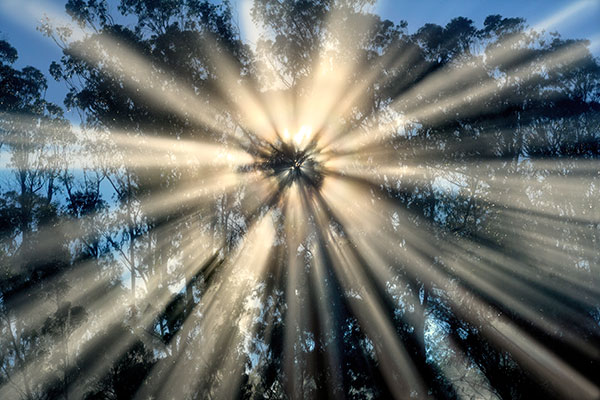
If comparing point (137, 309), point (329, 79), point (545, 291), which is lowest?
point (137, 309)

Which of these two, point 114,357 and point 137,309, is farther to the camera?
point 137,309

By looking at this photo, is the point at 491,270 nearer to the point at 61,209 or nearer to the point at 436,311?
the point at 436,311

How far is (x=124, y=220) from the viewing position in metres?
16.0

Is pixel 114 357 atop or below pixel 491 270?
below

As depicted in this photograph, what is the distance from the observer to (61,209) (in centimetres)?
1500

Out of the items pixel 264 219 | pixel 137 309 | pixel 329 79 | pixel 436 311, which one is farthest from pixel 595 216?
pixel 137 309

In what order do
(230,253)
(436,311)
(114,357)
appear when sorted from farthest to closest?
1. (230,253)
2. (436,311)
3. (114,357)

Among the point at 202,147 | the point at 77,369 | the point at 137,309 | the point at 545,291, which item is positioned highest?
the point at 202,147

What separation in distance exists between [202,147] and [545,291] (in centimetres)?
1567

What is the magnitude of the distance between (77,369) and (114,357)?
1.67 metres

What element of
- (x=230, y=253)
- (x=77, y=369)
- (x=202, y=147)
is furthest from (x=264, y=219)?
(x=77, y=369)

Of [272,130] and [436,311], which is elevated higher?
[272,130]

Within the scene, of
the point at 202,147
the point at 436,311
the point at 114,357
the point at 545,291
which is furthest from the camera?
the point at 202,147

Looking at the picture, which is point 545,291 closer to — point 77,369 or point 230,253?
point 230,253
